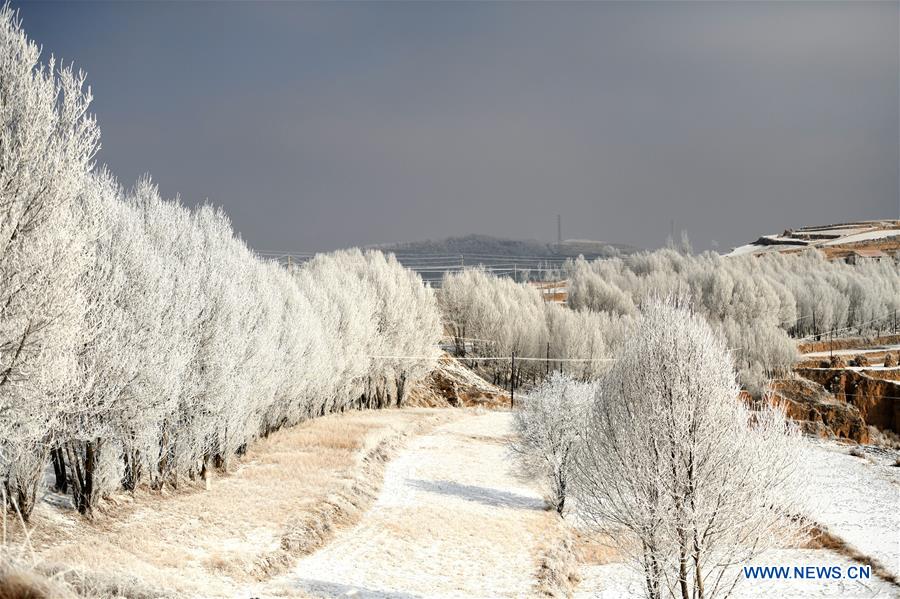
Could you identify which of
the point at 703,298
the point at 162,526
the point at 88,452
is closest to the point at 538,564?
the point at 162,526

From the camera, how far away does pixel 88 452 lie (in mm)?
17859

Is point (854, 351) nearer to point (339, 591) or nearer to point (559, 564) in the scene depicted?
point (559, 564)

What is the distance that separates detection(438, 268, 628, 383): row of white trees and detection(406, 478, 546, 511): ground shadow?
3546 cm

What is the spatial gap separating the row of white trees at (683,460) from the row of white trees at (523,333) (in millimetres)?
50357

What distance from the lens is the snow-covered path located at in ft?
61.3

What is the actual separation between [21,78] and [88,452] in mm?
9701

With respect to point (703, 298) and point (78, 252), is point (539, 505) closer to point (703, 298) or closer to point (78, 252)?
point (78, 252)

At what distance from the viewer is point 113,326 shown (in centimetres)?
1786

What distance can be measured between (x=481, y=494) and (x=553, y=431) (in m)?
4.31

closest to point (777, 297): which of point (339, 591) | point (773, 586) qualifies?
point (773, 586)

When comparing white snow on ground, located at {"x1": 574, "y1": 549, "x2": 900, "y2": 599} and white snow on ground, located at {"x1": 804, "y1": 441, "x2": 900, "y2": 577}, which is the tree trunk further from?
white snow on ground, located at {"x1": 804, "y1": 441, "x2": 900, "y2": 577}

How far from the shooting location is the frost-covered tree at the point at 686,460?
49.7ft

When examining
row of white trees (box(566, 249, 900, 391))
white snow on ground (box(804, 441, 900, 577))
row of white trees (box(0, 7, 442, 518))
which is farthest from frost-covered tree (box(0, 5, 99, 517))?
row of white trees (box(566, 249, 900, 391))

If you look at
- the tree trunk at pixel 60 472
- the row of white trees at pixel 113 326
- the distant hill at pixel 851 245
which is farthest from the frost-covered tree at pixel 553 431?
the distant hill at pixel 851 245
